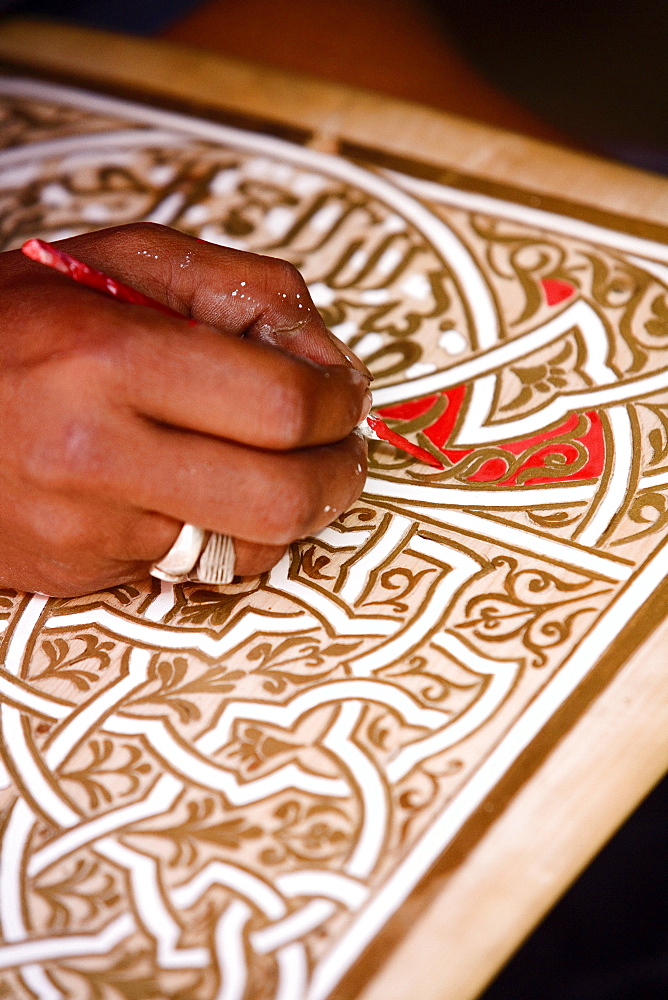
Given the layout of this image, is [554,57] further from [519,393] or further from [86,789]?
[86,789]

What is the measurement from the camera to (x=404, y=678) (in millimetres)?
649

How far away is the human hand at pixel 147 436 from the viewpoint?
606mm

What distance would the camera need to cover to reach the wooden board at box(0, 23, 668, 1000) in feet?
1.80

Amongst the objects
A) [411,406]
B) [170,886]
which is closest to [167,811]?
[170,886]

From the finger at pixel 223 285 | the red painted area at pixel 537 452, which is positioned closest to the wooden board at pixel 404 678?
the red painted area at pixel 537 452

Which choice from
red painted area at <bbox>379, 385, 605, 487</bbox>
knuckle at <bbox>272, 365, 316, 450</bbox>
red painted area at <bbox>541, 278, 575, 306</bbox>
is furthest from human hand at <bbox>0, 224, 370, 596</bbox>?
red painted area at <bbox>541, 278, 575, 306</bbox>

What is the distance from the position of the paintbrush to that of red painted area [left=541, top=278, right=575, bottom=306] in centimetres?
22

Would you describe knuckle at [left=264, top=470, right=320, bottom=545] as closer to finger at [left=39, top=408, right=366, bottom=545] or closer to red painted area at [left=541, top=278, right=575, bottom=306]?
finger at [left=39, top=408, right=366, bottom=545]

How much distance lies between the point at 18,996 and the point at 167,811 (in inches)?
4.8

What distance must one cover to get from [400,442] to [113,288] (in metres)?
0.24

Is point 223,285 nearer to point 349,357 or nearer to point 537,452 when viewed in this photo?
point 349,357

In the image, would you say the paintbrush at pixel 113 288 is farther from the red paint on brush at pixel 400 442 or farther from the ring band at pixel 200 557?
the ring band at pixel 200 557

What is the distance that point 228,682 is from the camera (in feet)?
2.16

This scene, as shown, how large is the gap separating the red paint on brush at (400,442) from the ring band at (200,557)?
16 centimetres
